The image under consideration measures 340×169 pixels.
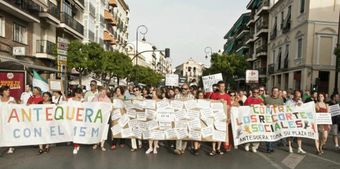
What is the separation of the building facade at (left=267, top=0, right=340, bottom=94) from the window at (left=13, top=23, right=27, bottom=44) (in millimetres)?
22349

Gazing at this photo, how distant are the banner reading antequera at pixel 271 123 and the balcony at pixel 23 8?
1693 cm

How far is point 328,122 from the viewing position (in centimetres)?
1000

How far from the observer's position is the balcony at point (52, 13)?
93.4 ft

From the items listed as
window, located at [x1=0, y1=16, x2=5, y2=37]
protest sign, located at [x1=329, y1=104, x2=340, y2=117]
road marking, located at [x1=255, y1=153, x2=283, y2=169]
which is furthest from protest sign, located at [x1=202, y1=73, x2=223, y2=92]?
window, located at [x1=0, y1=16, x2=5, y2=37]

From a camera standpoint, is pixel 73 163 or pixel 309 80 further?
pixel 309 80

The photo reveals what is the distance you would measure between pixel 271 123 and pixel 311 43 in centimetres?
2582

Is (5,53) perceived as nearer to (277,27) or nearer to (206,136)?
(206,136)

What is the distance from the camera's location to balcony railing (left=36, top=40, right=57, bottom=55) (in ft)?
94.8

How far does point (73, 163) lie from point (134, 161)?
1.30m

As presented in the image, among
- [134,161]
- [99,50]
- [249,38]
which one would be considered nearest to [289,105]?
[134,161]

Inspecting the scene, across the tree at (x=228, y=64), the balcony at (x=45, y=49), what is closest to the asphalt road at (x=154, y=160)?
the balcony at (x=45, y=49)

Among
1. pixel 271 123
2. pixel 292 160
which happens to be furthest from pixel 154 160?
pixel 271 123

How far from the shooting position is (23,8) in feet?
81.7

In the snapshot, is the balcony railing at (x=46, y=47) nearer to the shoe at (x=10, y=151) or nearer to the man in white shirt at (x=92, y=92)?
the man in white shirt at (x=92, y=92)
